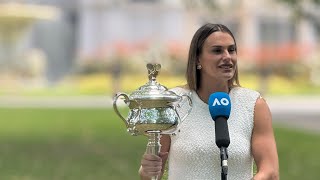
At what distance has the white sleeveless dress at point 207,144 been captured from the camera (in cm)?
416

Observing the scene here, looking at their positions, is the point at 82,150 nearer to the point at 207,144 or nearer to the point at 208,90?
the point at 208,90

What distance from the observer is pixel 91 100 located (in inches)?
1248

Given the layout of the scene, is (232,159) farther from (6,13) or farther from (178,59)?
(6,13)

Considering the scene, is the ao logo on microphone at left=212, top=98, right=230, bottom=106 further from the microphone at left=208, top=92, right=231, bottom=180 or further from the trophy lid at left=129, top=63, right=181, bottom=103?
the trophy lid at left=129, top=63, right=181, bottom=103

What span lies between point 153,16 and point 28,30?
23.4ft

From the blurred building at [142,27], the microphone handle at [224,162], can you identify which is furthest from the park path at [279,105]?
the microphone handle at [224,162]

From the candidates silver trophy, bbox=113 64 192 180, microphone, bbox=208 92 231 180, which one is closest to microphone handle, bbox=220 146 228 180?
microphone, bbox=208 92 231 180

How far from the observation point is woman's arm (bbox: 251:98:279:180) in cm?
418

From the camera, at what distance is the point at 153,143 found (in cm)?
403

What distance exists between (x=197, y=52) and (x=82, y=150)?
10.2m

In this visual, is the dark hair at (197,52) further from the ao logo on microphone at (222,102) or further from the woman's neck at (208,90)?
the ao logo on microphone at (222,102)

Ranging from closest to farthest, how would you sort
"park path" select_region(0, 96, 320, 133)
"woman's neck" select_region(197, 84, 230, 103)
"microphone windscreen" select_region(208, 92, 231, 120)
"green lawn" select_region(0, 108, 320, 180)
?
1. "microphone windscreen" select_region(208, 92, 231, 120)
2. "woman's neck" select_region(197, 84, 230, 103)
3. "green lawn" select_region(0, 108, 320, 180)
4. "park path" select_region(0, 96, 320, 133)

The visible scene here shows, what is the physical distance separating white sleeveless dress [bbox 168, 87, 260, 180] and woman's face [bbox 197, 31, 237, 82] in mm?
180

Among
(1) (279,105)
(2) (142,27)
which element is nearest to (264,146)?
(1) (279,105)
